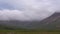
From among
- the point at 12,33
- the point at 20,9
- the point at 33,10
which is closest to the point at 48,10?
the point at 33,10

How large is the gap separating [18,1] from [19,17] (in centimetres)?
14

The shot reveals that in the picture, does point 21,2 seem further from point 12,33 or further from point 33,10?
point 12,33

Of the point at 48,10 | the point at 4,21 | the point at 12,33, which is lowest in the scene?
the point at 12,33

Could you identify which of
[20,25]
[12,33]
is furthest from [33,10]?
[12,33]

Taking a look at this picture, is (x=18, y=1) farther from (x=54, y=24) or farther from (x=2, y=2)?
(x=54, y=24)

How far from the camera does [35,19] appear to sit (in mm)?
628

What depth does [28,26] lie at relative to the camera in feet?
2.08

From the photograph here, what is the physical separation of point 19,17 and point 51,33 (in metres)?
0.32

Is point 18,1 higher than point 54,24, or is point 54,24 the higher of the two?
point 18,1

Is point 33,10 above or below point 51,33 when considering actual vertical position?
above

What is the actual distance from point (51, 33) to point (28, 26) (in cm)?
22

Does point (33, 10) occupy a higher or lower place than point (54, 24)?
higher

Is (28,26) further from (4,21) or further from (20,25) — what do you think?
(4,21)

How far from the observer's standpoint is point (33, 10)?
2.06ft
